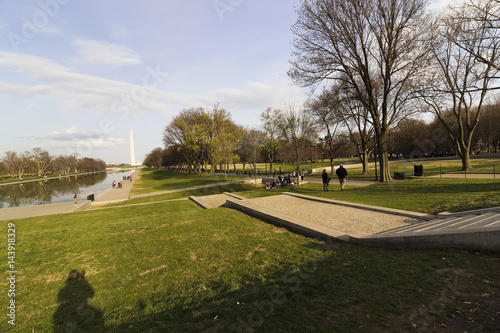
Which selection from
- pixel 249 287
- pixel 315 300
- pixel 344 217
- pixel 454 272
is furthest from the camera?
pixel 344 217

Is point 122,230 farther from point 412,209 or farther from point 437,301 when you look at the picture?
point 412,209

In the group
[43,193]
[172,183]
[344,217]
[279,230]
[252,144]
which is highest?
[252,144]

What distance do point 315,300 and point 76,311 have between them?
14.1 ft

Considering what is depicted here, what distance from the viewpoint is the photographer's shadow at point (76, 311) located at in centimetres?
357

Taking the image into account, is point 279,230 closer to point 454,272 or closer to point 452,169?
point 454,272

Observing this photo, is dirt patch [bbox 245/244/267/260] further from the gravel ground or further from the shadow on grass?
the gravel ground

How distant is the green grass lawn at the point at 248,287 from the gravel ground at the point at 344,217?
1.79 m

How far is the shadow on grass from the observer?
3.12 meters

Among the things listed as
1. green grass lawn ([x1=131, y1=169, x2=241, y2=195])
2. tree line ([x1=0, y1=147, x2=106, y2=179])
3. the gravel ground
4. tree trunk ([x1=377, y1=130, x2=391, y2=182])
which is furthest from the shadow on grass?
tree line ([x1=0, y1=147, x2=106, y2=179])

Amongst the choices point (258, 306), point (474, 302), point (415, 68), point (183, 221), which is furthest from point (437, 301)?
point (415, 68)

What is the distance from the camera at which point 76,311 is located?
4.04 m

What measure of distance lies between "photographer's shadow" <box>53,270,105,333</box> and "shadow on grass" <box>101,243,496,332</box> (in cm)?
56

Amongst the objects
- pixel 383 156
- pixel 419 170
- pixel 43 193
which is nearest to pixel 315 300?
pixel 383 156

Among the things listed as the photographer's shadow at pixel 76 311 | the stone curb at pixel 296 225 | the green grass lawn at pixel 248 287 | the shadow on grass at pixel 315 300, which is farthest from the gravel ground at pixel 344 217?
the photographer's shadow at pixel 76 311
